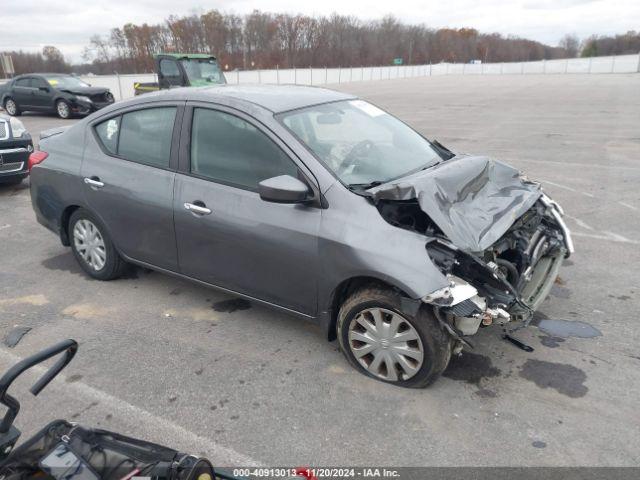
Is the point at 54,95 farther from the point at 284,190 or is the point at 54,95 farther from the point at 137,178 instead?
the point at 284,190

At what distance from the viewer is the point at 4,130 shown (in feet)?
25.7

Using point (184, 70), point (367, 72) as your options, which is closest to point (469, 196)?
point (184, 70)

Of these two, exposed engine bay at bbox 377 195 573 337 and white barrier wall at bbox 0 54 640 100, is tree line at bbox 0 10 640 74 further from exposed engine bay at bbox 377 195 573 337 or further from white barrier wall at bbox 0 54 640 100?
exposed engine bay at bbox 377 195 573 337

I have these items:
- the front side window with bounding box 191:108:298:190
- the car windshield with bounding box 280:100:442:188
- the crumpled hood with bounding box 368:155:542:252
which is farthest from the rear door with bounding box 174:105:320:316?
the crumpled hood with bounding box 368:155:542:252

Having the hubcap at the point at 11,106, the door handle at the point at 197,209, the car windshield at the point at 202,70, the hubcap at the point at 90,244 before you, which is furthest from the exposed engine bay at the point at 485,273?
the hubcap at the point at 11,106

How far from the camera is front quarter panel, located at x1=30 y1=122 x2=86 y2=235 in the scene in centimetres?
450

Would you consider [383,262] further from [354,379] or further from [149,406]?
[149,406]

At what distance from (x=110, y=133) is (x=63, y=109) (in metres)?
15.0

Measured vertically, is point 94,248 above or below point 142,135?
below

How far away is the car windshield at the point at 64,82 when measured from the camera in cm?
1750

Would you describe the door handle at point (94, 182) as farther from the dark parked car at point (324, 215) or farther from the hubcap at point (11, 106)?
the hubcap at point (11, 106)

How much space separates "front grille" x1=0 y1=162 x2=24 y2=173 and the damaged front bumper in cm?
734

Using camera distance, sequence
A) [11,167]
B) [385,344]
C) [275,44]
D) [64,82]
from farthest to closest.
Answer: [275,44], [64,82], [11,167], [385,344]

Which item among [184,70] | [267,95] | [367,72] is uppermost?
[367,72]
